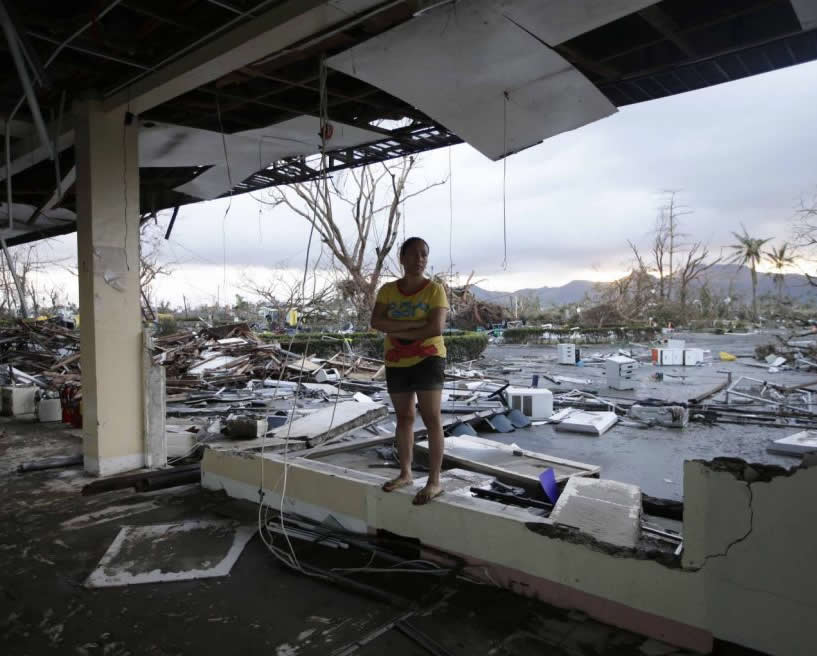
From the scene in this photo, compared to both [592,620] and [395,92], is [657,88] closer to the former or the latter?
[395,92]

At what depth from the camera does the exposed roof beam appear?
3.09 meters

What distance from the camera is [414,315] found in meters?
3.10

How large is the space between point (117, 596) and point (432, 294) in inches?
91.0

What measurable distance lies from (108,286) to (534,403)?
19.4 feet

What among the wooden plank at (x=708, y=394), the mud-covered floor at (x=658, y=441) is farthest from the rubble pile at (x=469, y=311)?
the wooden plank at (x=708, y=394)

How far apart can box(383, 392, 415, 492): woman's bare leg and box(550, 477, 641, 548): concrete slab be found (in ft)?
2.97

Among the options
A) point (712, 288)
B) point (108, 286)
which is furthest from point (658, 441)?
point (712, 288)

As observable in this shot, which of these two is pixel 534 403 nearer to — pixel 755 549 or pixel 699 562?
pixel 699 562

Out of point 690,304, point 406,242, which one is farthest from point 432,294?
point 690,304

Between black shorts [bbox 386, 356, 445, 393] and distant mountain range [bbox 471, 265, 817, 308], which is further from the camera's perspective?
distant mountain range [bbox 471, 265, 817, 308]

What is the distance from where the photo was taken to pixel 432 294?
10.1 ft

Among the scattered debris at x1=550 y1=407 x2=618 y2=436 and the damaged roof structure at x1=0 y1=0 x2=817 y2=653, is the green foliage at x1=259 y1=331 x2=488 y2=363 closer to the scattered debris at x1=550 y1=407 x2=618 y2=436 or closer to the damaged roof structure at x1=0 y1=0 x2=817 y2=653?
the scattered debris at x1=550 y1=407 x2=618 y2=436

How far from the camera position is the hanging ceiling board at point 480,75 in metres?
2.92

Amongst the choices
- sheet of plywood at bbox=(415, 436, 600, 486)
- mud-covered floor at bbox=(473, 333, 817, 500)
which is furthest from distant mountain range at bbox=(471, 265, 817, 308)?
sheet of plywood at bbox=(415, 436, 600, 486)
